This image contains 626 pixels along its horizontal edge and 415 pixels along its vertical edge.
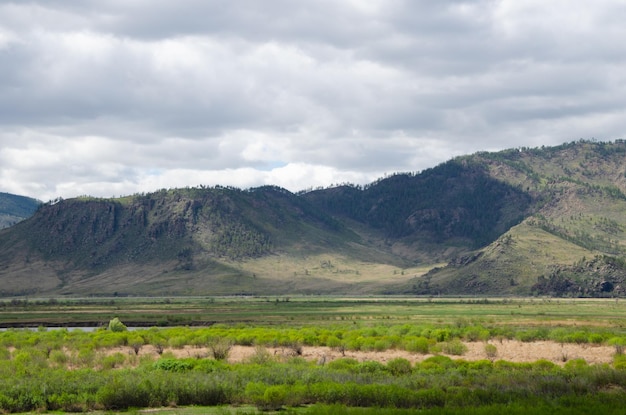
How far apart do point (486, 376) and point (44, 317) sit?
4169 inches

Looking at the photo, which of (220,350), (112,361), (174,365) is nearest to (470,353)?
(220,350)

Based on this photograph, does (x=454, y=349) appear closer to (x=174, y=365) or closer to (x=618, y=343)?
(x=618, y=343)

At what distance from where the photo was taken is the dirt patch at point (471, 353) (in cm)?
5616

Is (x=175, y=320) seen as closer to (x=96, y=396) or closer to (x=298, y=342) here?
(x=298, y=342)

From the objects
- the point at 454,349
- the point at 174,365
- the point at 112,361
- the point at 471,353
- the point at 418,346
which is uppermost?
the point at 174,365

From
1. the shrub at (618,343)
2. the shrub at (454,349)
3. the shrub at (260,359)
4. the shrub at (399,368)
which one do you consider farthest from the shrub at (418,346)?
the shrub at (618,343)

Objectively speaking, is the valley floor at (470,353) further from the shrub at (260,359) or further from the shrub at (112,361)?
the shrub at (112,361)

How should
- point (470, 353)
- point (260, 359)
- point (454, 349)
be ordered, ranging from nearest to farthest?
1. point (260, 359)
2. point (454, 349)
3. point (470, 353)

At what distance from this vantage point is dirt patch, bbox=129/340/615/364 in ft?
184

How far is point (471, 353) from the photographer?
60.0m

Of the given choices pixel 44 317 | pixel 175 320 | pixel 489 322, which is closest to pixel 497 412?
pixel 489 322

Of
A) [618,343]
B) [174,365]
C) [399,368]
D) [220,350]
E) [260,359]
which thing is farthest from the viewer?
[618,343]

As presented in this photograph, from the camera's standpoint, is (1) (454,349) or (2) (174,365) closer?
(2) (174,365)

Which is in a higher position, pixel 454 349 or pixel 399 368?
pixel 399 368
